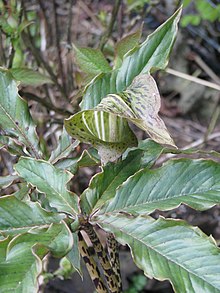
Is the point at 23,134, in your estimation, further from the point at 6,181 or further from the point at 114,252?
the point at 114,252

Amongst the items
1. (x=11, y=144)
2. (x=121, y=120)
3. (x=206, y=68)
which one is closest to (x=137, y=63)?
(x=121, y=120)

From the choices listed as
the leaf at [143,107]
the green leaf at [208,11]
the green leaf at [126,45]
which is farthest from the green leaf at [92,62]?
the green leaf at [208,11]

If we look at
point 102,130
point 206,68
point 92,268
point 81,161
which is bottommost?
point 206,68

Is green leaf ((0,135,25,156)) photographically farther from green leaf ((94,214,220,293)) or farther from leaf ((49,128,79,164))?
green leaf ((94,214,220,293))

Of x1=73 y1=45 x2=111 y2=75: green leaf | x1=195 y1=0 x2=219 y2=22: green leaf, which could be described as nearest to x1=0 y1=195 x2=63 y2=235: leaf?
x1=73 y1=45 x2=111 y2=75: green leaf

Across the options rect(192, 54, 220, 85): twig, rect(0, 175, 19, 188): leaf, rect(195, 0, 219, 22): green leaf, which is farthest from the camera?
rect(192, 54, 220, 85): twig
